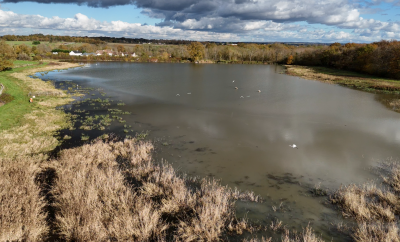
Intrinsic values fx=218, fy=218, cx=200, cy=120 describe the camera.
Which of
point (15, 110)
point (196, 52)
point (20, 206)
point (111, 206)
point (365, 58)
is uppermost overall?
point (196, 52)

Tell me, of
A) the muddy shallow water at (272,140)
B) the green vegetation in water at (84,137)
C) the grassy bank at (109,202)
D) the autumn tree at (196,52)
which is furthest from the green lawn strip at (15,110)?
the autumn tree at (196,52)

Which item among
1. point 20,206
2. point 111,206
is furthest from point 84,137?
point 111,206

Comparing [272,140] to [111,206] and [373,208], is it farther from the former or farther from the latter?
[111,206]

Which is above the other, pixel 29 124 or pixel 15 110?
pixel 15 110

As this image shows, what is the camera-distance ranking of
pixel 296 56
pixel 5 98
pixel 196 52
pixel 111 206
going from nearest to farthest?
pixel 111 206, pixel 5 98, pixel 296 56, pixel 196 52

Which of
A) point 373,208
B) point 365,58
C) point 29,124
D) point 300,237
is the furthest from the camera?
point 365,58

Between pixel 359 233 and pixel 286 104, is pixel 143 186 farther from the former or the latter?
pixel 286 104

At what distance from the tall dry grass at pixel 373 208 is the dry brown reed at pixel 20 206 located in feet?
33.5

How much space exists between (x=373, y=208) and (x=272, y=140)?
24.4 ft

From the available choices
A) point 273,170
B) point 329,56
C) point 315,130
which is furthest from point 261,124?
point 329,56

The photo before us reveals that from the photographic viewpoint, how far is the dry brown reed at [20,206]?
6.37 meters

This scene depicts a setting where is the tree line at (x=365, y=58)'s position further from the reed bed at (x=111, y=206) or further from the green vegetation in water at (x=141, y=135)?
the reed bed at (x=111, y=206)

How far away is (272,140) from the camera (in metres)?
15.3

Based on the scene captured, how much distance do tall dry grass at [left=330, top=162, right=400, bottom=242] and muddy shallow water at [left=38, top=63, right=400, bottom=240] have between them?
0.61 m
